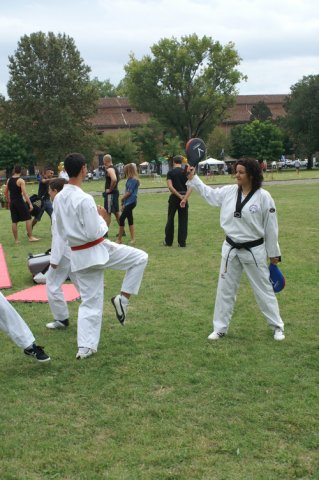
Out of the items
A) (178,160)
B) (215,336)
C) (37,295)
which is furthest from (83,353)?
(178,160)

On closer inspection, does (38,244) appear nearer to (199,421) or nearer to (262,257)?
(262,257)

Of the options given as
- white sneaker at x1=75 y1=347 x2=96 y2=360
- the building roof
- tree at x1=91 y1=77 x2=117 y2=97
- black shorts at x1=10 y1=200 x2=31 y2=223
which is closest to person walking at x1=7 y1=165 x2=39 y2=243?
black shorts at x1=10 y1=200 x2=31 y2=223

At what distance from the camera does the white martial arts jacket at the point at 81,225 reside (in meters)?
5.15

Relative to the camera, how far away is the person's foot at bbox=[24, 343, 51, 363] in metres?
5.01

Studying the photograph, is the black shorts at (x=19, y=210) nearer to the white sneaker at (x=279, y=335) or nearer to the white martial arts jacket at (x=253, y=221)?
the white martial arts jacket at (x=253, y=221)

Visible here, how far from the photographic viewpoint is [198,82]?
61.0m

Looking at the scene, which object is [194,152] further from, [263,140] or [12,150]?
[263,140]

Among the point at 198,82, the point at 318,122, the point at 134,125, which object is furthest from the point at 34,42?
the point at 318,122

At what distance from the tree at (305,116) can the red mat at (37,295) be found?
228 feet

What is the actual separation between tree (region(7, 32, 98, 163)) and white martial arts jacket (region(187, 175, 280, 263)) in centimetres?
5588

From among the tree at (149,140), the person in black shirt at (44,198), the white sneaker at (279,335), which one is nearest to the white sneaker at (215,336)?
the white sneaker at (279,335)

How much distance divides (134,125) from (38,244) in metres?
78.9

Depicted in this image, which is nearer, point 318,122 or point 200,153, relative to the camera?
point 200,153

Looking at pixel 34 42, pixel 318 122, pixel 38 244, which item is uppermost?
pixel 34 42
